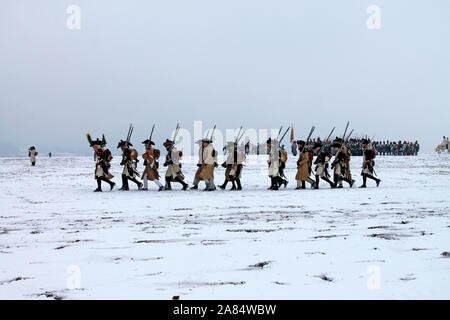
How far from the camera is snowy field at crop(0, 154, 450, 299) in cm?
352

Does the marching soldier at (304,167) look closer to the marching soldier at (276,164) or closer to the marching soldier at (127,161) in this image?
the marching soldier at (276,164)

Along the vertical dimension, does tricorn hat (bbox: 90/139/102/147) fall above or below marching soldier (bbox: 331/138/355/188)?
above

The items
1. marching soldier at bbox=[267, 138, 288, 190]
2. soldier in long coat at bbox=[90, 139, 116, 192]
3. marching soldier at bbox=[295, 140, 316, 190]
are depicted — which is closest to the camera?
soldier in long coat at bbox=[90, 139, 116, 192]

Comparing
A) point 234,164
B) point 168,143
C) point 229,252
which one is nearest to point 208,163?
point 234,164

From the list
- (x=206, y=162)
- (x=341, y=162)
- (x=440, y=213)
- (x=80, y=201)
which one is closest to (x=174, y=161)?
(x=206, y=162)

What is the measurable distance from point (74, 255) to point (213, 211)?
12.9 feet

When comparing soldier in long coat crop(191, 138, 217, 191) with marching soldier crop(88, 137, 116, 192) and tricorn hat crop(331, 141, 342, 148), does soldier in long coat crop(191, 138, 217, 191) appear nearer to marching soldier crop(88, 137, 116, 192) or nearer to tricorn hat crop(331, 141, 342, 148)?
marching soldier crop(88, 137, 116, 192)

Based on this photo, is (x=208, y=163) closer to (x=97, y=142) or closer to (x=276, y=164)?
(x=276, y=164)

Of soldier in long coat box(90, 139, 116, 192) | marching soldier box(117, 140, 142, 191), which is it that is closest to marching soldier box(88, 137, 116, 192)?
soldier in long coat box(90, 139, 116, 192)

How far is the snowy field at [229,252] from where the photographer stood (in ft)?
11.6

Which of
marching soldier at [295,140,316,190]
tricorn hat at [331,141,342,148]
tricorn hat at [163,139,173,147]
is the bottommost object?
marching soldier at [295,140,316,190]

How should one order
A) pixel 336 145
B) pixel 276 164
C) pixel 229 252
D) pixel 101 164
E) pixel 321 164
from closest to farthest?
pixel 229 252 → pixel 101 164 → pixel 276 164 → pixel 336 145 → pixel 321 164

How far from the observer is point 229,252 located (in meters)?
4.80

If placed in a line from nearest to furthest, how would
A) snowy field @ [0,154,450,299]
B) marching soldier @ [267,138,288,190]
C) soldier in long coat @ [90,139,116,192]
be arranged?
snowy field @ [0,154,450,299]
soldier in long coat @ [90,139,116,192]
marching soldier @ [267,138,288,190]
